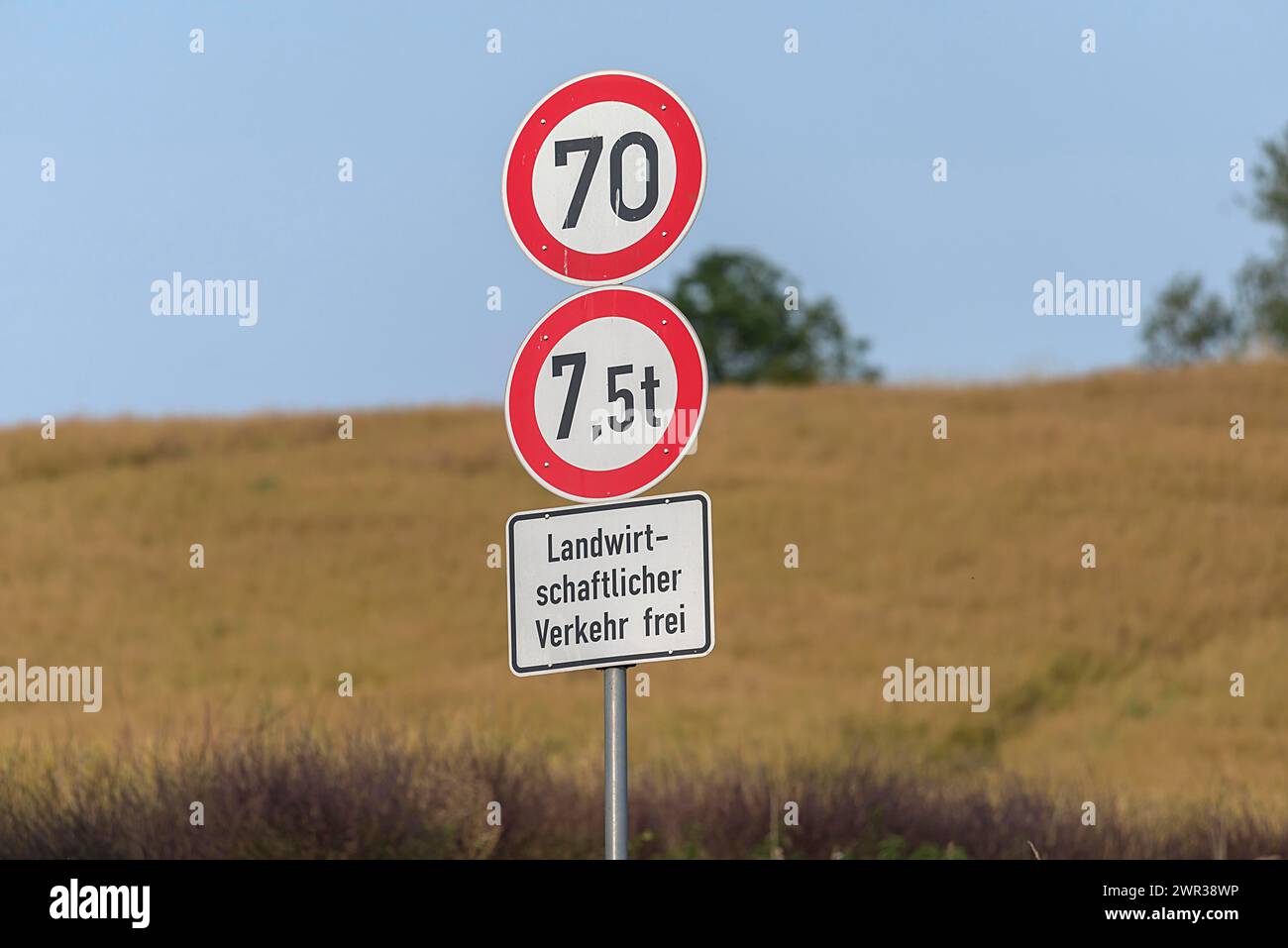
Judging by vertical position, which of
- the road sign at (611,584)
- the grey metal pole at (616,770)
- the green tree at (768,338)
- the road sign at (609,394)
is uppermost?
the green tree at (768,338)

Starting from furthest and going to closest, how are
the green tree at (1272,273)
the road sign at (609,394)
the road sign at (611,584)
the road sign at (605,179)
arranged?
the green tree at (1272,273), the road sign at (605,179), the road sign at (609,394), the road sign at (611,584)

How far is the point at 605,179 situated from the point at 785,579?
70.2 ft

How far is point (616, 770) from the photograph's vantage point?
5160 millimetres

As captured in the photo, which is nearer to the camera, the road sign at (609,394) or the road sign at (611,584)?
the road sign at (611,584)

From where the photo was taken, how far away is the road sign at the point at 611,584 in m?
5.08

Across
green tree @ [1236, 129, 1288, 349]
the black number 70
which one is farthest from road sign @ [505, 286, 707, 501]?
green tree @ [1236, 129, 1288, 349]

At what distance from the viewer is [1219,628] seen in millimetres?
24766

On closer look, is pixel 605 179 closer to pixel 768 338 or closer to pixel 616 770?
pixel 616 770

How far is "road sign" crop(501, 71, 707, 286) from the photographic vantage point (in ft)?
17.6

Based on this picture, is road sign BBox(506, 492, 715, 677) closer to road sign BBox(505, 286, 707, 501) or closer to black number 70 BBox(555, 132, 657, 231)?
road sign BBox(505, 286, 707, 501)

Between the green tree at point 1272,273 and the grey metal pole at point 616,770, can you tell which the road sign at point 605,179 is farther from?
the green tree at point 1272,273

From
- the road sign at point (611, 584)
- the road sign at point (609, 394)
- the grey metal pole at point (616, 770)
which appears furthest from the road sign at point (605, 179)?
the grey metal pole at point (616, 770)

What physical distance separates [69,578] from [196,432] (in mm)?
12497
